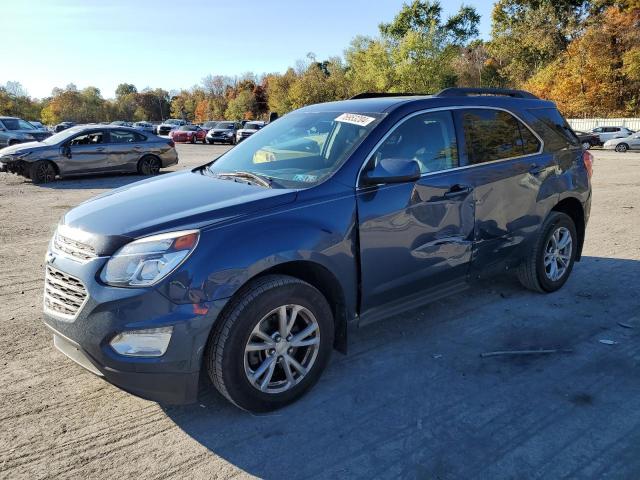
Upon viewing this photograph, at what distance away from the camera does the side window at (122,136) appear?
14.8 m

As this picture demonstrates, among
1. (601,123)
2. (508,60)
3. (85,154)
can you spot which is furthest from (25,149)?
(508,60)

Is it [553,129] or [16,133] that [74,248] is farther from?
[16,133]

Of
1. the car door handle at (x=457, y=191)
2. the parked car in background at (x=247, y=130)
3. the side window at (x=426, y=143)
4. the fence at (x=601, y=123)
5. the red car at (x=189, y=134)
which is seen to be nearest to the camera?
the side window at (x=426, y=143)

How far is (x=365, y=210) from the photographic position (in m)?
3.40

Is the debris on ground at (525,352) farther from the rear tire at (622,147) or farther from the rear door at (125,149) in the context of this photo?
the rear tire at (622,147)

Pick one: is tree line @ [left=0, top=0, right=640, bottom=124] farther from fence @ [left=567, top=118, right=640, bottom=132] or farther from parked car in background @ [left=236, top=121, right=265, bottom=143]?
parked car in background @ [left=236, top=121, right=265, bottom=143]

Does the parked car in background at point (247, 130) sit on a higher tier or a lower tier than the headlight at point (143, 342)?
higher

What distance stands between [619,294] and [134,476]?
467 centimetres

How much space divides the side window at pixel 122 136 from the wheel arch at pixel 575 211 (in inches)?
507

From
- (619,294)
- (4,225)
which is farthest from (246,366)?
(4,225)

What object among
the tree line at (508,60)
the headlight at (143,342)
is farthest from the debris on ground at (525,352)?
the tree line at (508,60)

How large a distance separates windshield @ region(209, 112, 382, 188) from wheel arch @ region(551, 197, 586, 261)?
8.22 feet

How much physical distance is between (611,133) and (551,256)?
108 feet

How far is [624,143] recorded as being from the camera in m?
30.0
